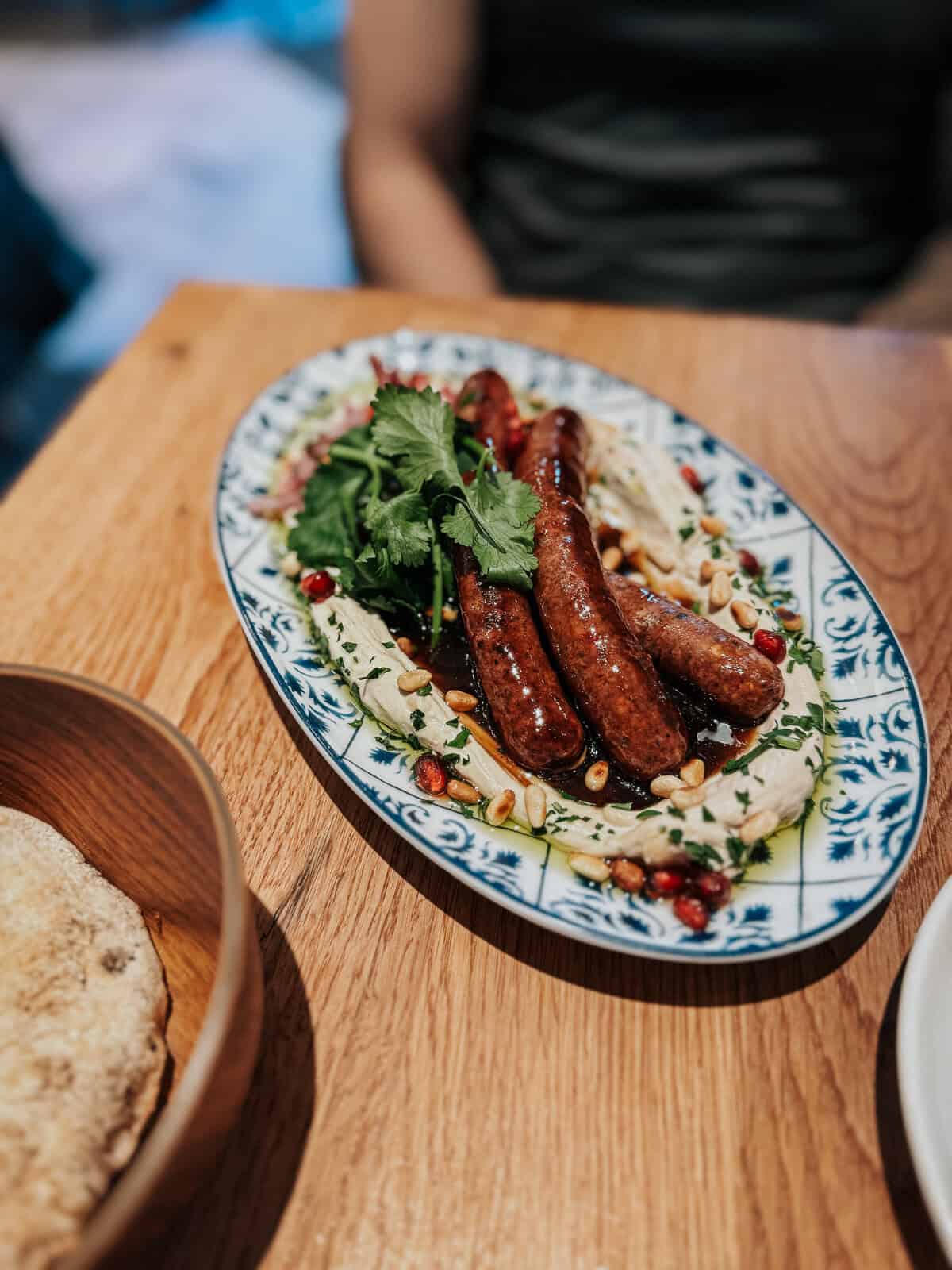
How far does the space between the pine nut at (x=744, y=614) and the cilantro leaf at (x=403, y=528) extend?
697 mm

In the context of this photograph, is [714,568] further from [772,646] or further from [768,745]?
[768,745]

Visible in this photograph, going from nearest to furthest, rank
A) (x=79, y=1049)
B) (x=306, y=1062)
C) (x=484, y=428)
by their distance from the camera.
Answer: (x=79, y=1049) → (x=306, y=1062) → (x=484, y=428)

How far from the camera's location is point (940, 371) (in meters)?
2.68

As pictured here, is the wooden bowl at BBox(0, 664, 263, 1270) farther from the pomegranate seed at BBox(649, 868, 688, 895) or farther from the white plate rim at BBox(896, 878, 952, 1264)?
the white plate rim at BBox(896, 878, 952, 1264)

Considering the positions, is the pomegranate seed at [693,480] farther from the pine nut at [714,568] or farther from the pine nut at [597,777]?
the pine nut at [597,777]

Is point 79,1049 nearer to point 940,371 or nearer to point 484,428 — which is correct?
point 484,428

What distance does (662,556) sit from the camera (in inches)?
82.2

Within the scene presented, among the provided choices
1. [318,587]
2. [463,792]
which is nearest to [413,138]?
[318,587]

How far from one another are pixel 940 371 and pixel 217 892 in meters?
2.64

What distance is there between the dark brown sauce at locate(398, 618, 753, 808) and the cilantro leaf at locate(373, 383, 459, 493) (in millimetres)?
344

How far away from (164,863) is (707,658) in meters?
1.07

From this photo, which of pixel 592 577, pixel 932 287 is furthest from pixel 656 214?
pixel 592 577

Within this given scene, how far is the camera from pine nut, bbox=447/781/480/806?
1.58 metres

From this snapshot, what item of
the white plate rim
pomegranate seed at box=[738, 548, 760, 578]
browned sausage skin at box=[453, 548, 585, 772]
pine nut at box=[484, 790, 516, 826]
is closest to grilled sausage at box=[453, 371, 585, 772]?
browned sausage skin at box=[453, 548, 585, 772]
